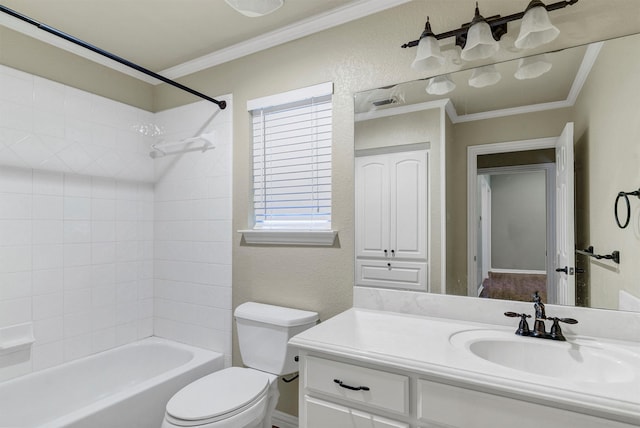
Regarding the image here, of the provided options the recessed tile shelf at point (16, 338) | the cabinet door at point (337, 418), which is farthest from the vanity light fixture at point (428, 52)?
the recessed tile shelf at point (16, 338)

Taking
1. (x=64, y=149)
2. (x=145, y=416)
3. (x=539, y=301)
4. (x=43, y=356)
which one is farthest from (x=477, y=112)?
(x=43, y=356)

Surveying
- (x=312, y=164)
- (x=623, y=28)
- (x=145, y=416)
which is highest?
(x=623, y=28)

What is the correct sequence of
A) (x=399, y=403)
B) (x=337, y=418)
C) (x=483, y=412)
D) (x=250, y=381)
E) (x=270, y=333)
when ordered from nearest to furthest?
1. (x=483, y=412)
2. (x=399, y=403)
3. (x=337, y=418)
4. (x=250, y=381)
5. (x=270, y=333)

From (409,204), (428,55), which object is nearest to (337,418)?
(409,204)

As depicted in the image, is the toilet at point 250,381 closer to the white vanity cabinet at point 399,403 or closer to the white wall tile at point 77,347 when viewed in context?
the white vanity cabinet at point 399,403

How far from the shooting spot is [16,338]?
79.9 inches

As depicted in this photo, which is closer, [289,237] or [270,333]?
[270,333]

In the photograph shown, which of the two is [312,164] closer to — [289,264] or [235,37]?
[289,264]

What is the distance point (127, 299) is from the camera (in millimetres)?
2596

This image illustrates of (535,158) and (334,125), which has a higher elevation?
(334,125)

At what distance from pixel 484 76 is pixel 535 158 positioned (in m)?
0.43

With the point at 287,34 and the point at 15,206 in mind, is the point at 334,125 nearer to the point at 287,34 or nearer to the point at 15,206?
the point at 287,34

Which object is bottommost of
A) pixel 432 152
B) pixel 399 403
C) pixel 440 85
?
pixel 399 403

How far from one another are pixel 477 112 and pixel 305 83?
967 millimetres
